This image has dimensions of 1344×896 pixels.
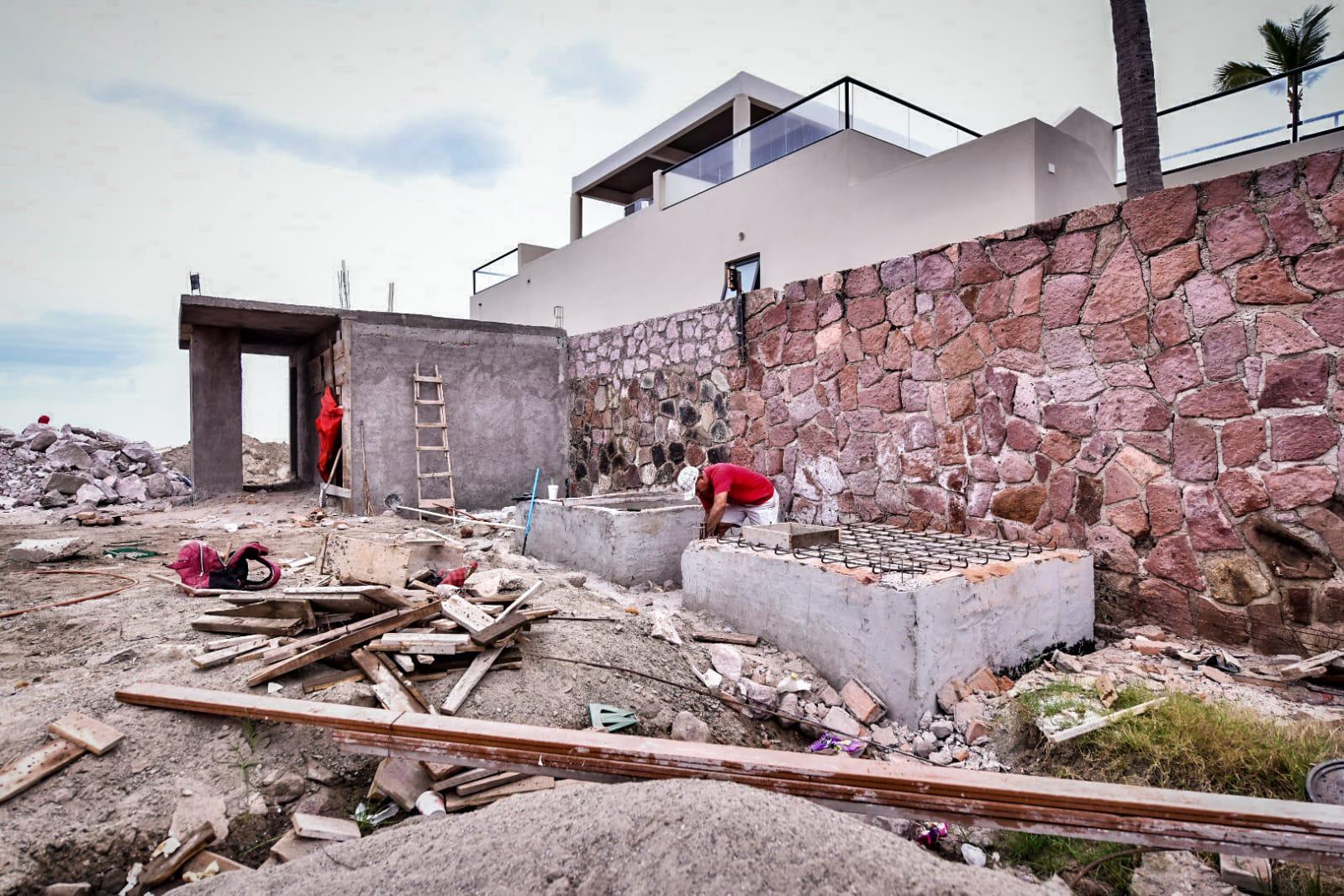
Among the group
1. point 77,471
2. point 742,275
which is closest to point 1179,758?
point 742,275

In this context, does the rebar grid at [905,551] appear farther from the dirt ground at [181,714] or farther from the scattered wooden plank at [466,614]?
the scattered wooden plank at [466,614]

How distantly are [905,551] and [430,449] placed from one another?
25.8 ft

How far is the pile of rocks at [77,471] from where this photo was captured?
45.0 ft

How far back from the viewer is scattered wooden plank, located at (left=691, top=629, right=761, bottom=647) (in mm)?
5180

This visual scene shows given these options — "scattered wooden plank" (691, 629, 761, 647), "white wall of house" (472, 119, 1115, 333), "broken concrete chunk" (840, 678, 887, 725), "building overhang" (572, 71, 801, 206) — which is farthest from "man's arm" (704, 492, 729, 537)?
"building overhang" (572, 71, 801, 206)

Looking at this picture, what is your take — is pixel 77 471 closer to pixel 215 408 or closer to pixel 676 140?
pixel 215 408

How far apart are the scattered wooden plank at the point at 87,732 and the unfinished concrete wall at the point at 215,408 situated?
1048cm

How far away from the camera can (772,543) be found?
5.68 meters

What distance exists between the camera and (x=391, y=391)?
35.2 ft

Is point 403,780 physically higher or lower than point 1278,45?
lower

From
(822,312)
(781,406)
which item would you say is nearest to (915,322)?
(822,312)

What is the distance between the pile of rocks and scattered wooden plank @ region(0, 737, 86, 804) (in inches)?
497

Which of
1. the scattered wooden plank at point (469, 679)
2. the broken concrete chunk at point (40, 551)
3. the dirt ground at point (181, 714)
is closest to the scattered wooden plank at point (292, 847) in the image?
the dirt ground at point (181, 714)

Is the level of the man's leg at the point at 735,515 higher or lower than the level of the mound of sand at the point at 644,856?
higher
